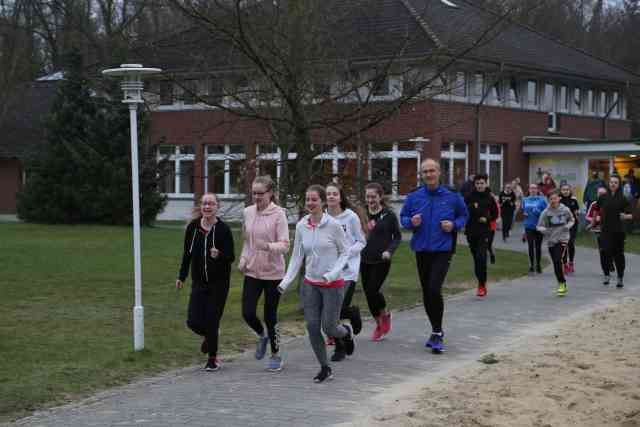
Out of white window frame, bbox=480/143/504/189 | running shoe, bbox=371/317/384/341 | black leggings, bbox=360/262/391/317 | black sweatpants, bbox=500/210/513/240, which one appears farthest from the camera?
white window frame, bbox=480/143/504/189

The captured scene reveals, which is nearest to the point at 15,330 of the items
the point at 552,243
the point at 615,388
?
the point at 615,388

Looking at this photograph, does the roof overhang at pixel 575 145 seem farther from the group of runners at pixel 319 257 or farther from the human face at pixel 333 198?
the human face at pixel 333 198

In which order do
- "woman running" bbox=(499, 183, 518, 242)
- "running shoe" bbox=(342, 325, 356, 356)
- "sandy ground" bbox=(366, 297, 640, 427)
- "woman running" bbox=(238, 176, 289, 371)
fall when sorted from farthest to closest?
"woman running" bbox=(499, 183, 518, 242) → "running shoe" bbox=(342, 325, 356, 356) → "woman running" bbox=(238, 176, 289, 371) → "sandy ground" bbox=(366, 297, 640, 427)

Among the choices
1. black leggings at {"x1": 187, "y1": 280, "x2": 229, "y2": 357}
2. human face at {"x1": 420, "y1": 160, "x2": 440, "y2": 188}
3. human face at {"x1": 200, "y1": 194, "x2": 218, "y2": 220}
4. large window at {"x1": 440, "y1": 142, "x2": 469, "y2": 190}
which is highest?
large window at {"x1": 440, "y1": 142, "x2": 469, "y2": 190}

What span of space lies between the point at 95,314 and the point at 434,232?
5.10m

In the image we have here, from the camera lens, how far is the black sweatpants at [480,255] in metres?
15.1

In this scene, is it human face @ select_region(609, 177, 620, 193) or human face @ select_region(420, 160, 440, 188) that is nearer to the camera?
human face @ select_region(420, 160, 440, 188)

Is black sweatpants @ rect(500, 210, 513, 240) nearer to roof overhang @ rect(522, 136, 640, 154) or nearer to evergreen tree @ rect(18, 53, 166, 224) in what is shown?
roof overhang @ rect(522, 136, 640, 154)

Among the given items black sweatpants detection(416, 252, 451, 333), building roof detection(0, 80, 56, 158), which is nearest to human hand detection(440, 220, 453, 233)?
black sweatpants detection(416, 252, 451, 333)

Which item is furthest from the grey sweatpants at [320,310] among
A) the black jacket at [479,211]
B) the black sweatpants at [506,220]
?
the black sweatpants at [506,220]

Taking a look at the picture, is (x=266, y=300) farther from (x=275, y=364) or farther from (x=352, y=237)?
(x=352, y=237)

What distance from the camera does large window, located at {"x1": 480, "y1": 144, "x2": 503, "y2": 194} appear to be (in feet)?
123

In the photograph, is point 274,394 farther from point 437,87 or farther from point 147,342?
point 437,87

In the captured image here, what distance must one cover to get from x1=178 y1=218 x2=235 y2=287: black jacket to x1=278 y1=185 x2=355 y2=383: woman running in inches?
22.3
